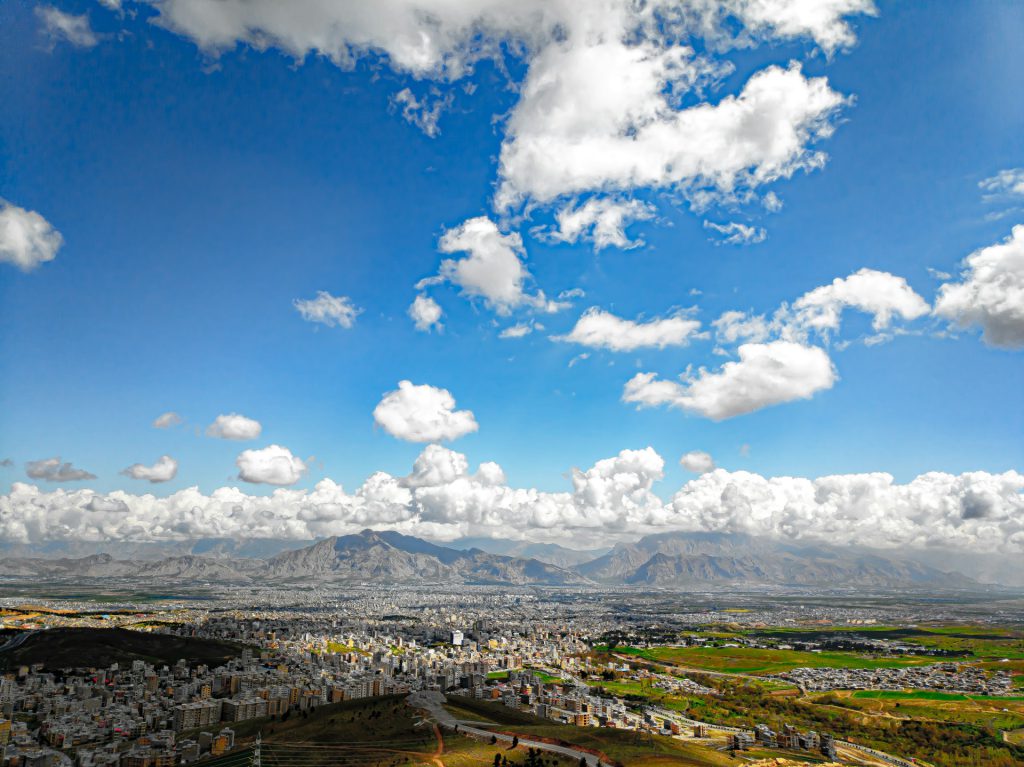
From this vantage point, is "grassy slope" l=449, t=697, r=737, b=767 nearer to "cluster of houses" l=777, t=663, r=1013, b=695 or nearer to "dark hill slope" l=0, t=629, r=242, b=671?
"cluster of houses" l=777, t=663, r=1013, b=695

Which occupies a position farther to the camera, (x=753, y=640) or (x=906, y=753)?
(x=753, y=640)

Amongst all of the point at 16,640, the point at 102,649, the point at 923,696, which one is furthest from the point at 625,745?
the point at 16,640

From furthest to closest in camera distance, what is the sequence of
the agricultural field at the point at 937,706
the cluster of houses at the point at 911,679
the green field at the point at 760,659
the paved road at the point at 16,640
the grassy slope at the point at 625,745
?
the green field at the point at 760,659
the paved road at the point at 16,640
the cluster of houses at the point at 911,679
the agricultural field at the point at 937,706
the grassy slope at the point at 625,745

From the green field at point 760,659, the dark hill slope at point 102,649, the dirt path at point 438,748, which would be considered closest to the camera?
the dirt path at point 438,748

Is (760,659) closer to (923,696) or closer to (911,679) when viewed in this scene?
(911,679)

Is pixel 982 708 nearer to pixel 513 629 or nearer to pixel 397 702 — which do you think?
pixel 397 702

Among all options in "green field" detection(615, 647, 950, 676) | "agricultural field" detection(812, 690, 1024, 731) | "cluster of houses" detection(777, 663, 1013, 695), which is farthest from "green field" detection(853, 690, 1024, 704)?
"green field" detection(615, 647, 950, 676)

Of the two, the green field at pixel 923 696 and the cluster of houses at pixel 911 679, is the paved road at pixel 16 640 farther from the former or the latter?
the green field at pixel 923 696

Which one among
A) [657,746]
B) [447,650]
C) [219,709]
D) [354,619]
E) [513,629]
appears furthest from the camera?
[354,619]

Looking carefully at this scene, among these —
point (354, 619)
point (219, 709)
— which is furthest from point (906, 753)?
point (354, 619)

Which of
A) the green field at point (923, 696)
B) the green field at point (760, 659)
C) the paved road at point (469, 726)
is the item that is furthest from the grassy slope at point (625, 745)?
the green field at point (760, 659)
